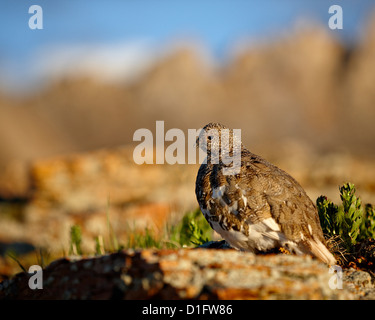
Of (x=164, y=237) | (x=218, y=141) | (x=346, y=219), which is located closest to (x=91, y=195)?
(x=164, y=237)

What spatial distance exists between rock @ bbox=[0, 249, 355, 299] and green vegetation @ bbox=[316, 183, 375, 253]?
1185 mm

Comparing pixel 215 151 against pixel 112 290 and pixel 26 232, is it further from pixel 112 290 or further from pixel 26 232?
pixel 26 232

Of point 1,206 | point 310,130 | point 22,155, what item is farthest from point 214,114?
point 1,206

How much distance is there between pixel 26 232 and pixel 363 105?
219ft

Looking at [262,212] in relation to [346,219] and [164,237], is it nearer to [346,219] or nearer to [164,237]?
[346,219]

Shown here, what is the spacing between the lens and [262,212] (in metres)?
4.36

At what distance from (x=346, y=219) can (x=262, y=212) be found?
1.27m

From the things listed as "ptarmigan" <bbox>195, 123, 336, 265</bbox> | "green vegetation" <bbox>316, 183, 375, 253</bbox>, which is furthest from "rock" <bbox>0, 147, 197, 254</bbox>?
"ptarmigan" <bbox>195, 123, 336, 265</bbox>

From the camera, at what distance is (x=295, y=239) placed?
432 cm

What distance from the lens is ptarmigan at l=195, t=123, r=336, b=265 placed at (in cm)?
434

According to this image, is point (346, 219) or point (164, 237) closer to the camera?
point (346, 219)

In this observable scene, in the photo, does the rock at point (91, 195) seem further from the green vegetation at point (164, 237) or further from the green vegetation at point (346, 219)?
the green vegetation at point (346, 219)

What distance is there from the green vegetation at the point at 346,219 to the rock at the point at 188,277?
1.19 meters

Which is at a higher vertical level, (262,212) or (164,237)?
(262,212)
